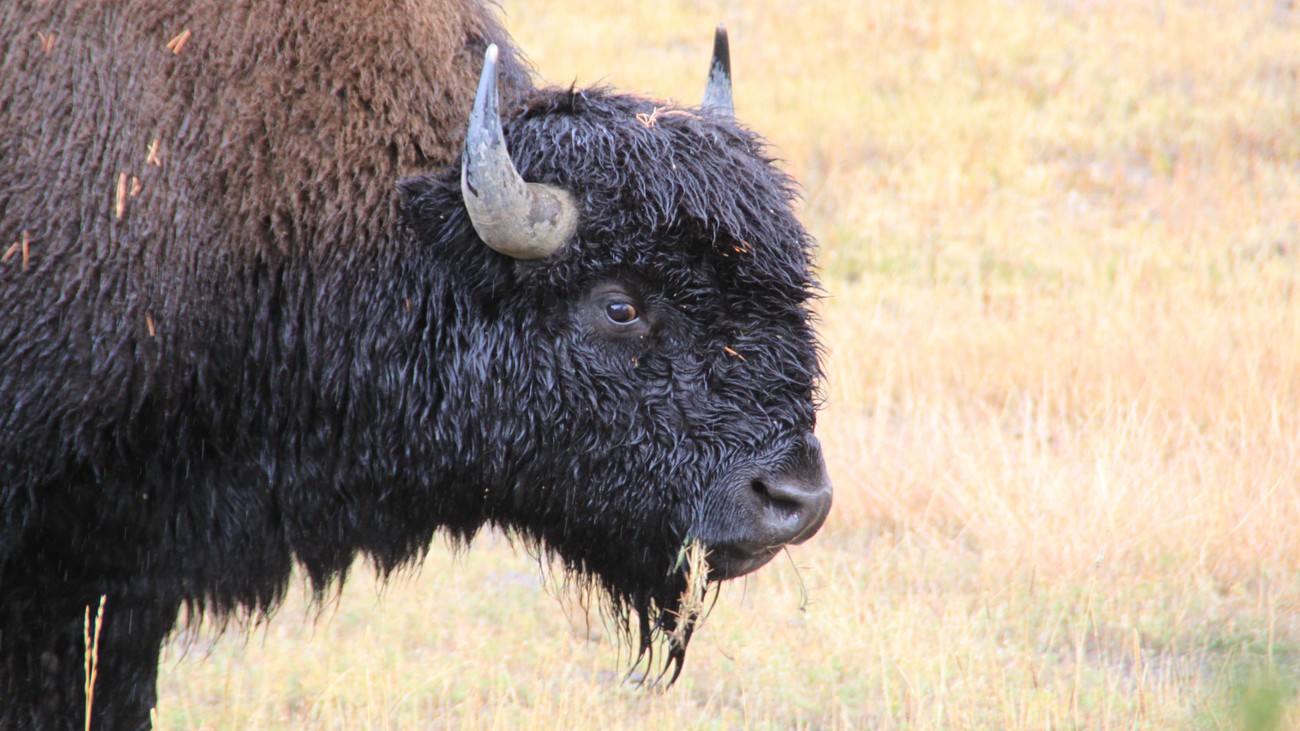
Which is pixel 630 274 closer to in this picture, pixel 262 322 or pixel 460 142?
pixel 460 142

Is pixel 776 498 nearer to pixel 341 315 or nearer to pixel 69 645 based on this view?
pixel 341 315

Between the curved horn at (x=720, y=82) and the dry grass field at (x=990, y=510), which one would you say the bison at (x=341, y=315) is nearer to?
the curved horn at (x=720, y=82)

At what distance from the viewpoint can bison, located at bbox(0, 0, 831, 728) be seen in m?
2.97

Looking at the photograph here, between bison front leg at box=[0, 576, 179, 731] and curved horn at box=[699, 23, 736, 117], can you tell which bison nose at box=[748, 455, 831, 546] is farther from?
bison front leg at box=[0, 576, 179, 731]

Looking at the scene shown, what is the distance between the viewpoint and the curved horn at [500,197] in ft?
9.45

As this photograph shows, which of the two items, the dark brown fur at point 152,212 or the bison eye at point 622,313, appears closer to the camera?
the dark brown fur at point 152,212

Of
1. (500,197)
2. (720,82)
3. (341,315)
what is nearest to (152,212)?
(341,315)

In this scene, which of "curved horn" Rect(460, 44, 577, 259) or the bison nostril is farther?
the bison nostril

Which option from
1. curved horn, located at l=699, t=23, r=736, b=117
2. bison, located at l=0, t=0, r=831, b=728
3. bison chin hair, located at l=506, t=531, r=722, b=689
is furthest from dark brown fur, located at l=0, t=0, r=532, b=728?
bison chin hair, located at l=506, t=531, r=722, b=689

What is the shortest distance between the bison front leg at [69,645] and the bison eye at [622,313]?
1.43 m

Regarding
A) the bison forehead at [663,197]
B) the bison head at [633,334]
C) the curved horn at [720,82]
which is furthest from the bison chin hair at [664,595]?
the curved horn at [720,82]

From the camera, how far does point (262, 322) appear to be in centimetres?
314

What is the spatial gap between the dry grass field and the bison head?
18.5 inches

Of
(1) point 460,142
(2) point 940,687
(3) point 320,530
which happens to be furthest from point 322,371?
(2) point 940,687
